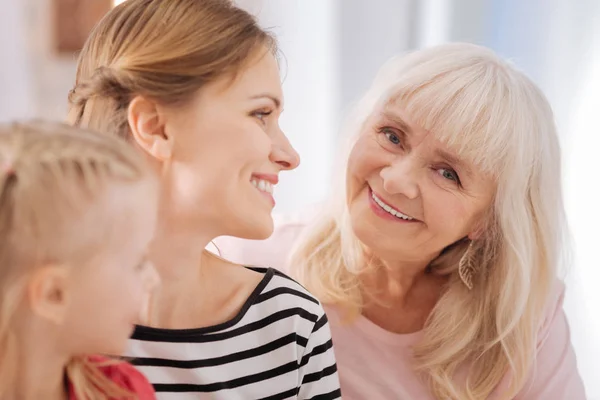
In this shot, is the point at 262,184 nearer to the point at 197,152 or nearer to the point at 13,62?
the point at 197,152

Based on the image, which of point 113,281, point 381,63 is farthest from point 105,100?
point 381,63

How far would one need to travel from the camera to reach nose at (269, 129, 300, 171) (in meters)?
1.13

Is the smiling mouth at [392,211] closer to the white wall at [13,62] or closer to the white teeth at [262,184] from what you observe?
the white teeth at [262,184]

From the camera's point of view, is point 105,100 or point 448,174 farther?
point 448,174

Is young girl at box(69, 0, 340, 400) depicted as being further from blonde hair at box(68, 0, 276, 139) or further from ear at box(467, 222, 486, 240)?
ear at box(467, 222, 486, 240)

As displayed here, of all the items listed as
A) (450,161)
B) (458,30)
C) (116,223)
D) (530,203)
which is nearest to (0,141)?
(116,223)

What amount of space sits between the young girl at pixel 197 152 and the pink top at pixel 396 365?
33cm

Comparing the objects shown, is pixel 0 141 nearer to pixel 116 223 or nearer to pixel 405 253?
pixel 116 223

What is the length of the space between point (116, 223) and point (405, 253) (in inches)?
28.0

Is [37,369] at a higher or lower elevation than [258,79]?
lower

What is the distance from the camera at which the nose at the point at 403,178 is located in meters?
1.36

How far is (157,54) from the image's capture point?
40.7 inches

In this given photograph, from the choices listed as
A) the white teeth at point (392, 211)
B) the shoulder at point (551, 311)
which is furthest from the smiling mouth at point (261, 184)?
the shoulder at point (551, 311)

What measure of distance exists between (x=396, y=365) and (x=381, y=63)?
43.9 inches
